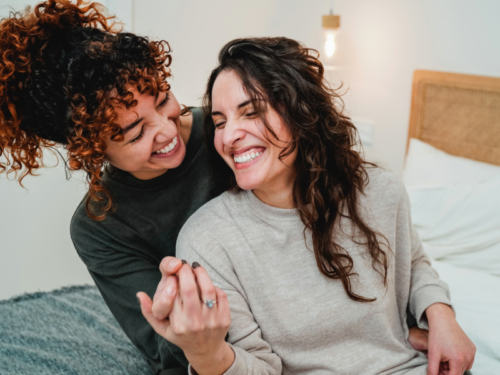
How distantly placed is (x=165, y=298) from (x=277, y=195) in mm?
484

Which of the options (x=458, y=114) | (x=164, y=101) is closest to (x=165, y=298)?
(x=164, y=101)

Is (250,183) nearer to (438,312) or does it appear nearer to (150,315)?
(150,315)

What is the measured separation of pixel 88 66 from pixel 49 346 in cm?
81

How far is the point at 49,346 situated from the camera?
1257mm

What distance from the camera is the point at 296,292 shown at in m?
1.02

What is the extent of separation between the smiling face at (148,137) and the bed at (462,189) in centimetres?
103

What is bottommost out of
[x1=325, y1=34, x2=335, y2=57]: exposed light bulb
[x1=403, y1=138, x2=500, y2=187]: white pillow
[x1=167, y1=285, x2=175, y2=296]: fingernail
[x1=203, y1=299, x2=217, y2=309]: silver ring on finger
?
[x1=403, y1=138, x2=500, y2=187]: white pillow

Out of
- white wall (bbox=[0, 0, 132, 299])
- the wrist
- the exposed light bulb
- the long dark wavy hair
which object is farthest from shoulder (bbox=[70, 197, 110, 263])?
the exposed light bulb

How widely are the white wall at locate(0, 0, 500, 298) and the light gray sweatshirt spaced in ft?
3.98

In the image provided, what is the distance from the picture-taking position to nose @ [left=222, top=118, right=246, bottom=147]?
0.99 meters

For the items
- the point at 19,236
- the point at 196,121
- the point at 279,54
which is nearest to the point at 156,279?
the point at 196,121

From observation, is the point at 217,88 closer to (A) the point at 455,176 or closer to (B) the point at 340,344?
(B) the point at 340,344

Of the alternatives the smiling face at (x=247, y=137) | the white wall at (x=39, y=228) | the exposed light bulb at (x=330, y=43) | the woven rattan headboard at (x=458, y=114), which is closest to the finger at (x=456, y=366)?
the smiling face at (x=247, y=137)

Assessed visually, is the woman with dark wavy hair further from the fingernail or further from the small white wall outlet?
the small white wall outlet
